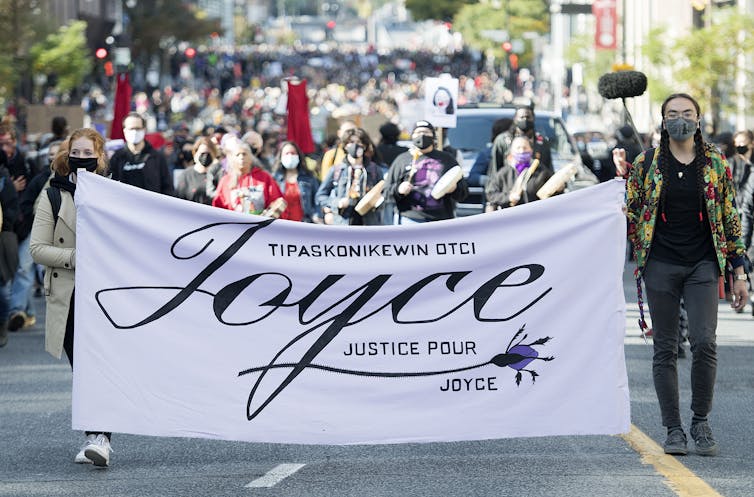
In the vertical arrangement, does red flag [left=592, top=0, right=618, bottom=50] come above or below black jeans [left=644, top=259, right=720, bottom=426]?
above

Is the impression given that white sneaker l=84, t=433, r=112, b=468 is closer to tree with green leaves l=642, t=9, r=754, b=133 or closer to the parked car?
the parked car

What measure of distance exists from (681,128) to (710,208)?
0.41 m

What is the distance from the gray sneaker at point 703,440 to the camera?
28.8 feet

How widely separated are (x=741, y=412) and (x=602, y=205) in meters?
2.72

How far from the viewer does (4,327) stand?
1500 cm

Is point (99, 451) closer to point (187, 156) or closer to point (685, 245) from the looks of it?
point (685, 245)

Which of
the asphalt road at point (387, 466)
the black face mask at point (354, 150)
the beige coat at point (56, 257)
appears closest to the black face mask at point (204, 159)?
the black face mask at point (354, 150)

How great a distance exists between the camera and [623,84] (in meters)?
9.73

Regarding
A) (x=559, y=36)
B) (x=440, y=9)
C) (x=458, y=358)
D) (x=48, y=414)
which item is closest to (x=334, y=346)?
(x=458, y=358)

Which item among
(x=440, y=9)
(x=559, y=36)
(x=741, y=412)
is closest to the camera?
(x=741, y=412)

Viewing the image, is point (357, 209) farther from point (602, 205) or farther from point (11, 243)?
point (602, 205)

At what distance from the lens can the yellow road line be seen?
7.78 metres

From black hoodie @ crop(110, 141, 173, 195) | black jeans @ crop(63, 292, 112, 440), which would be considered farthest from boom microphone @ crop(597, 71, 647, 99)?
black hoodie @ crop(110, 141, 173, 195)

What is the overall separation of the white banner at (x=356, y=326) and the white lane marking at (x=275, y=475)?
21 cm
